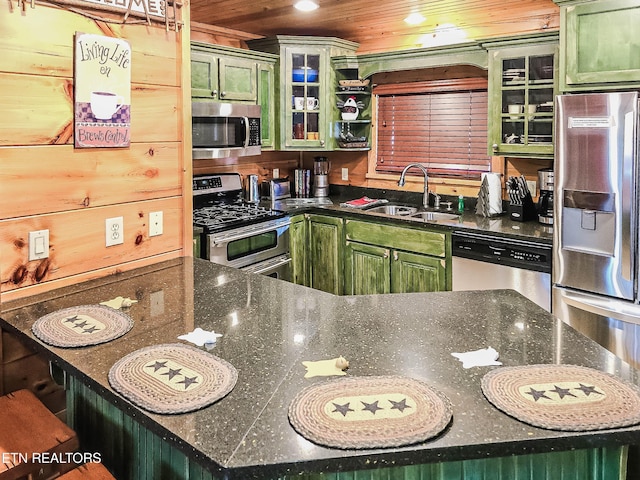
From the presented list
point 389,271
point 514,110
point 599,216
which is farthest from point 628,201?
point 389,271

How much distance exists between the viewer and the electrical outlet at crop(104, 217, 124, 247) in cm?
227

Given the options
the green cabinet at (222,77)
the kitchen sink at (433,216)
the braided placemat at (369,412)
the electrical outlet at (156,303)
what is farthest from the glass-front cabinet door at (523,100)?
the braided placemat at (369,412)

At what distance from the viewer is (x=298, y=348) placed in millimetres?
1600

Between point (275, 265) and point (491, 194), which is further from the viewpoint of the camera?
point (275, 265)

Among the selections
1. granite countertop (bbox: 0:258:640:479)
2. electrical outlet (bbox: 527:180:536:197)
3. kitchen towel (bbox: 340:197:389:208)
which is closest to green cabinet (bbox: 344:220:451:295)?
kitchen towel (bbox: 340:197:389:208)

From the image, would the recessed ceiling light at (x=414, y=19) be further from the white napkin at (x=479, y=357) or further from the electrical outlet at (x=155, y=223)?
the white napkin at (x=479, y=357)

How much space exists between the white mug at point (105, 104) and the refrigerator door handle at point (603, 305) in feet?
8.28

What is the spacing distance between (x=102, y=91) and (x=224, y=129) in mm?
1890

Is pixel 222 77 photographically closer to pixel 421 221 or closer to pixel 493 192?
pixel 421 221

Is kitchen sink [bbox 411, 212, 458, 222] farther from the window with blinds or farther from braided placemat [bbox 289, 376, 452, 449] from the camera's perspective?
braided placemat [bbox 289, 376, 452, 449]

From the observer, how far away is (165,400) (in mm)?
1287

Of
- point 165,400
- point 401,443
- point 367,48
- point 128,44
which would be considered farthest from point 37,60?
point 367,48

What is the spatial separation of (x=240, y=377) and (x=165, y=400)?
20cm

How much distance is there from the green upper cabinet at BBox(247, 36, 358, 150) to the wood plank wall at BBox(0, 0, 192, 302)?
2.03 metres
